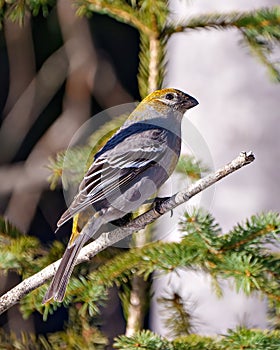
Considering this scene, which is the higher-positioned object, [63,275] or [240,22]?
[240,22]

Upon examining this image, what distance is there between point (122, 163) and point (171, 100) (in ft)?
0.41

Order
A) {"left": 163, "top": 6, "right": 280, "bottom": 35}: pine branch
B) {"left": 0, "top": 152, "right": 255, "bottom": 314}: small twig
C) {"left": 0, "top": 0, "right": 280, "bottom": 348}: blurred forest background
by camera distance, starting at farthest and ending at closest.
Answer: {"left": 0, "top": 0, "right": 280, "bottom": 348}: blurred forest background < {"left": 163, "top": 6, "right": 280, "bottom": 35}: pine branch < {"left": 0, "top": 152, "right": 255, "bottom": 314}: small twig

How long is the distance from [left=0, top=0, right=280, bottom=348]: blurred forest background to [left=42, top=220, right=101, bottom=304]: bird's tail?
→ 0.24m

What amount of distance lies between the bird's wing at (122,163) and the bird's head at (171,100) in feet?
0.13

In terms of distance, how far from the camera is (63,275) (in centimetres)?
103

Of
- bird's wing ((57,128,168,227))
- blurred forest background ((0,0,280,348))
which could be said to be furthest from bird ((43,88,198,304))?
blurred forest background ((0,0,280,348))

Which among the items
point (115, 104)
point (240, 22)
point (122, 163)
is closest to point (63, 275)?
point (122, 163)

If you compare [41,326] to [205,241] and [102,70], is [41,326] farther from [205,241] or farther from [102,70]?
[205,241]

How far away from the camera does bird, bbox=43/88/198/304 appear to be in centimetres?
115

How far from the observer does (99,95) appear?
110 inches

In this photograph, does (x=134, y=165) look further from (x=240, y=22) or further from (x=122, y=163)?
(x=240, y=22)

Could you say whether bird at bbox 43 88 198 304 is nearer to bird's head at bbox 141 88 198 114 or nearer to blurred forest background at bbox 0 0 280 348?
bird's head at bbox 141 88 198 114

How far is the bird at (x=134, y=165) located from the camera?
115cm

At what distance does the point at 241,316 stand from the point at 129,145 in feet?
1.41
